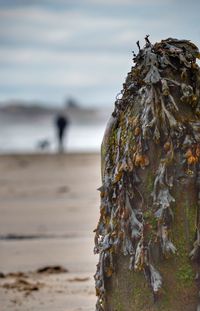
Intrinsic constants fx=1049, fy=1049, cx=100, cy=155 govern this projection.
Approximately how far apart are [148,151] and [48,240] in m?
7.72

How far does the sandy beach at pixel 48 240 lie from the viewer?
30.1 feet

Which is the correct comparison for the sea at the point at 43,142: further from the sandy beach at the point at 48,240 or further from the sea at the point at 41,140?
the sandy beach at the point at 48,240

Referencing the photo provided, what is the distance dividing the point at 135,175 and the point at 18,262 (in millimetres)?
5837

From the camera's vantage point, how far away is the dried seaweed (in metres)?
6.25

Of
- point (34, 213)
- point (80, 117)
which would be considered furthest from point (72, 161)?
point (80, 117)

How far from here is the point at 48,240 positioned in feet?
45.6

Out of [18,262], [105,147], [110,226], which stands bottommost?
[18,262]

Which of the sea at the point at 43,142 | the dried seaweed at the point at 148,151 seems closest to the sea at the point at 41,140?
the sea at the point at 43,142

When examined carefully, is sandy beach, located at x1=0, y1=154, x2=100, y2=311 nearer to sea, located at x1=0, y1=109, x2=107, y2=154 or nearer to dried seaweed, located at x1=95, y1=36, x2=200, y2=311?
dried seaweed, located at x1=95, y1=36, x2=200, y2=311

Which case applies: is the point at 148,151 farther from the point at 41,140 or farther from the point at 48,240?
the point at 41,140

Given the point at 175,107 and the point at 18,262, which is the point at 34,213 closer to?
the point at 18,262

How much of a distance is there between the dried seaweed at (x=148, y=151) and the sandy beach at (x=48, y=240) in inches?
78.7

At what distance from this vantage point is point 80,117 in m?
145

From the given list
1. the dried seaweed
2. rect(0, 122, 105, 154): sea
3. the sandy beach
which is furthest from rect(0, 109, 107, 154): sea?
the dried seaweed
